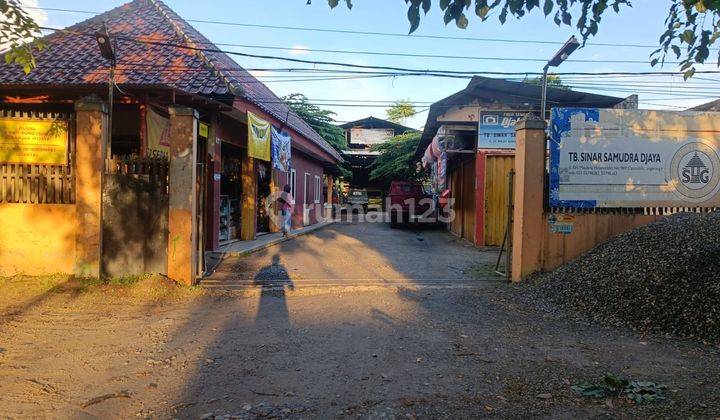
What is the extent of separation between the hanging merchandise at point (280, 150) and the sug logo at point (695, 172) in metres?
9.46

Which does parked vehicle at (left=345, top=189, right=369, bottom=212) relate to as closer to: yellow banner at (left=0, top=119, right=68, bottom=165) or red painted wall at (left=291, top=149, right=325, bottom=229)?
red painted wall at (left=291, top=149, right=325, bottom=229)

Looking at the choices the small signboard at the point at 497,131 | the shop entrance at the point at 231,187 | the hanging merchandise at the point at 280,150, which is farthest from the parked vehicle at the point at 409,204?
the shop entrance at the point at 231,187

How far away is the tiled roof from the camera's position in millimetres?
11031

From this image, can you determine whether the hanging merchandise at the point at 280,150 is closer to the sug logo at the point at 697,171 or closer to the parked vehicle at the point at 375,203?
the sug logo at the point at 697,171

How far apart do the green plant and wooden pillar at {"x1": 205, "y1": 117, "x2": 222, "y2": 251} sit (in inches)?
367

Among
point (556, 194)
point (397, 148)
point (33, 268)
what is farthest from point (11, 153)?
point (397, 148)

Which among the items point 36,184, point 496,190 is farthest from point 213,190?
point 496,190

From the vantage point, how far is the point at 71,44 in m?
13.1

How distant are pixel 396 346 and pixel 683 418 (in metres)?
2.57

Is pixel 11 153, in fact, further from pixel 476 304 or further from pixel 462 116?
pixel 462 116

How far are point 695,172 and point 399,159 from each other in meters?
21.8

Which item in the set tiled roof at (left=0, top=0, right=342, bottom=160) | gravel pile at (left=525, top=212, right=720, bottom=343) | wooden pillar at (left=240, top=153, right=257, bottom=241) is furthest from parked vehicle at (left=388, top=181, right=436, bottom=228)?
gravel pile at (left=525, top=212, right=720, bottom=343)

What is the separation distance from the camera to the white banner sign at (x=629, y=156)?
28.2ft

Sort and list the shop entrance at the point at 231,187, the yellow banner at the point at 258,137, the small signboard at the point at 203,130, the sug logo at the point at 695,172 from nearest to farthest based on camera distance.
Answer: the sug logo at the point at 695,172
the small signboard at the point at 203,130
the yellow banner at the point at 258,137
the shop entrance at the point at 231,187
